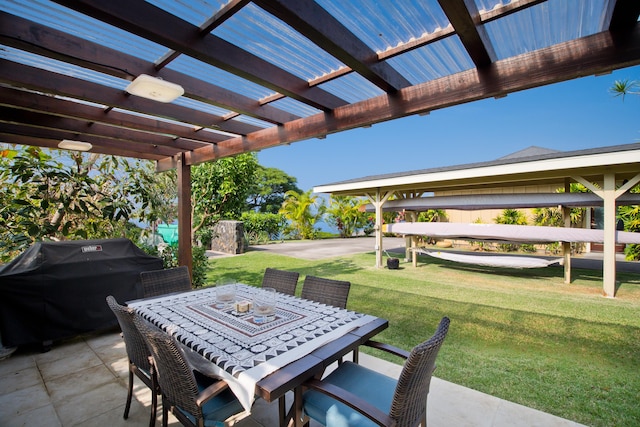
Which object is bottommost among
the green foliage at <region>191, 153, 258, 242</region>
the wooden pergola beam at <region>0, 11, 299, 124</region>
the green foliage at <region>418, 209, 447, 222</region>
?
the green foliage at <region>418, 209, 447, 222</region>

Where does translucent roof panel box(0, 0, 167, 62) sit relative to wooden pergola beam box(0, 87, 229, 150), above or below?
above

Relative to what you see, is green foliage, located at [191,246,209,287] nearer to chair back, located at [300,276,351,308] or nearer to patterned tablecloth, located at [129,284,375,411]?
patterned tablecloth, located at [129,284,375,411]

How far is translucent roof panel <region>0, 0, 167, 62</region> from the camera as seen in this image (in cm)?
179

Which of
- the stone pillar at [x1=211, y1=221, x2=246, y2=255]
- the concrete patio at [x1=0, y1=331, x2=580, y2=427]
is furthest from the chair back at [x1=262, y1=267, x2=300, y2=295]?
the stone pillar at [x1=211, y1=221, x2=246, y2=255]

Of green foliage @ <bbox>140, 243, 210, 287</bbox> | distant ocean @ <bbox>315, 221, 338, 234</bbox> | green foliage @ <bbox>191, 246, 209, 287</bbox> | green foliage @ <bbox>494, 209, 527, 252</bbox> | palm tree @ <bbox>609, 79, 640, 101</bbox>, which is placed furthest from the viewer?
distant ocean @ <bbox>315, 221, 338, 234</bbox>

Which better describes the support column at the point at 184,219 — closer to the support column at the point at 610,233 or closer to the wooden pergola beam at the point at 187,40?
the wooden pergola beam at the point at 187,40

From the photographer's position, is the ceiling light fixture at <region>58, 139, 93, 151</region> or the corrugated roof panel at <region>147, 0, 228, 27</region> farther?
the ceiling light fixture at <region>58, 139, 93, 151</region>

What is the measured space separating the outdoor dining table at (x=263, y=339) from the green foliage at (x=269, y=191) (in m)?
22.6

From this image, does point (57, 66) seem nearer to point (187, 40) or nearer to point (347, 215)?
point (187, 40)

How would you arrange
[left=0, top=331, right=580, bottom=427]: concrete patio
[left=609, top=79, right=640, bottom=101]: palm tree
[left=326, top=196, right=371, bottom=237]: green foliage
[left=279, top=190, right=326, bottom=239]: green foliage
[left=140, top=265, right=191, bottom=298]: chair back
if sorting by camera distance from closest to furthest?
1. [left=0, top=331, right=580, bottom=427]: concrete patio
2. [left=140, top=265, right=191, bottom=298]: chair back
3. [left=609, top=79, right=640, bottom=101]: palm tree
4. [left=279, top=190, right=326, bottom=239]: green foliage
5. [left=326, top=196, right=371, bottom=237]: green foliage

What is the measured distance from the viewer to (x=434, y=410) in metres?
2.30

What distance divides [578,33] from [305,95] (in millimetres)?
1966

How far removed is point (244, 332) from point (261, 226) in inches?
563

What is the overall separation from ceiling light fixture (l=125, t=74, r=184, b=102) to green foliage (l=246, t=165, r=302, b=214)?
73.9ft
